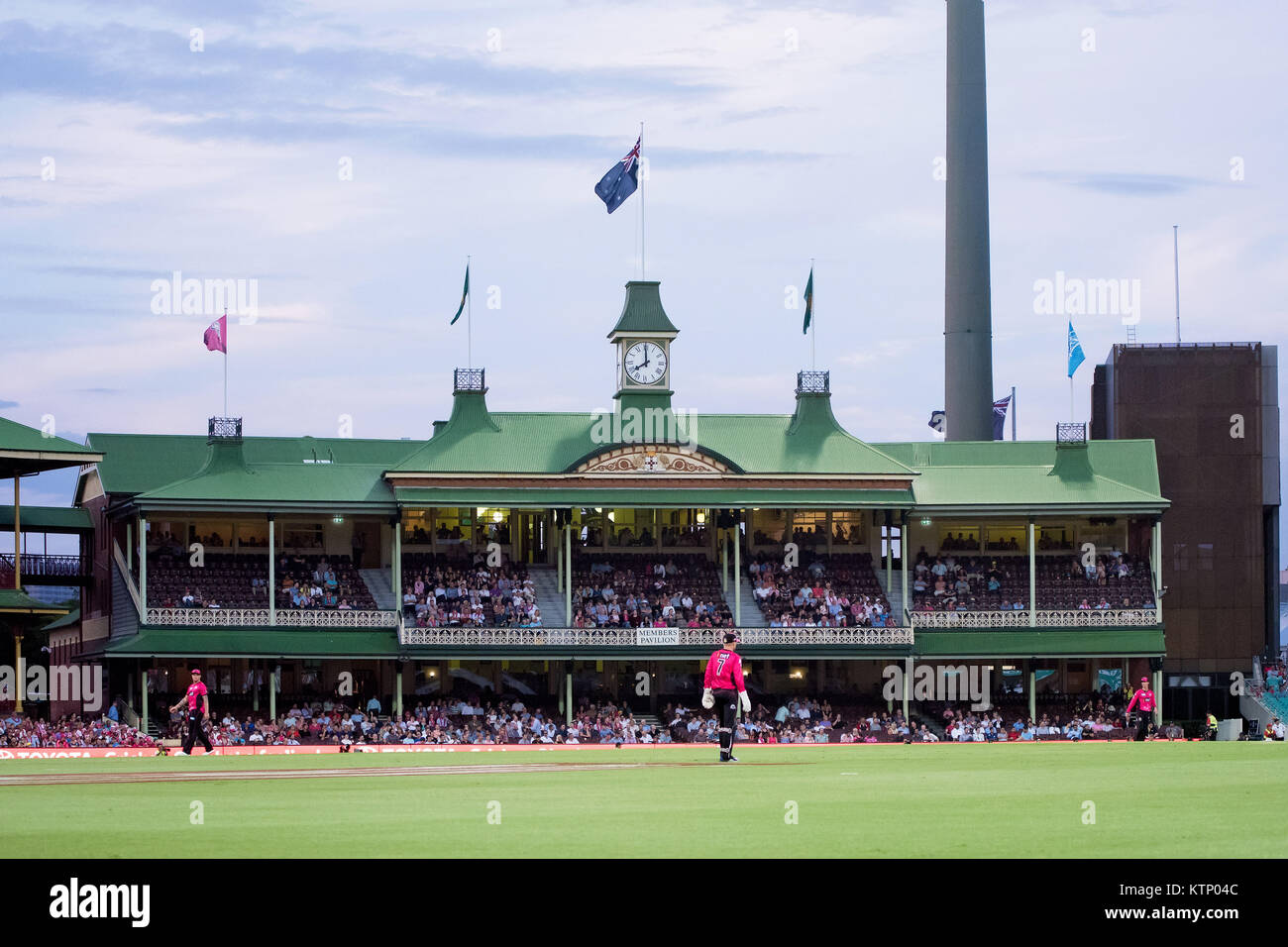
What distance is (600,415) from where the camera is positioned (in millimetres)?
66688

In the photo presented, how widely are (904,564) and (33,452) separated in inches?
1085

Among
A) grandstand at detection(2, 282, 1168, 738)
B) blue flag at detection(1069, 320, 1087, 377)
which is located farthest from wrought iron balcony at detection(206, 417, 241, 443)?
blue flag at detection(1069, 320, 1087, 377)

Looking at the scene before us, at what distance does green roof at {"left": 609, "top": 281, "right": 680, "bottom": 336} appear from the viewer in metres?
66.2

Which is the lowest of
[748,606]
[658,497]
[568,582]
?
[748,606]

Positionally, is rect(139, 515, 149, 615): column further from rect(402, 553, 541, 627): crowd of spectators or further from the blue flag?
the blue flag

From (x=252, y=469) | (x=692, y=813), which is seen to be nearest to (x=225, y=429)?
(x=252, y=469)

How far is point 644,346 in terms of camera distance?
219 feet

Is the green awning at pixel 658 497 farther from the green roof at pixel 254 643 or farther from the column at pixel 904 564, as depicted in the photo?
the green roof at pixel 254 643

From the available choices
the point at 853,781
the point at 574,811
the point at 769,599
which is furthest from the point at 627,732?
the point at 574,811

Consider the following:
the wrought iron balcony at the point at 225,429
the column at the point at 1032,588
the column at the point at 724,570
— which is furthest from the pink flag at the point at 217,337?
the column at the point at 1032,588

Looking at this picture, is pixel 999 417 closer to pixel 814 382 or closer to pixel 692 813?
pixel 814 382

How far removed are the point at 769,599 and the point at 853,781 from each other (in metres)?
38.7

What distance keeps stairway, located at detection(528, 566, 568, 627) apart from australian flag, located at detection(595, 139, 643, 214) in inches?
483
